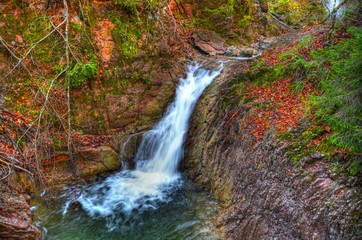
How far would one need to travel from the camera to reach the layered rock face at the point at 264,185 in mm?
3615

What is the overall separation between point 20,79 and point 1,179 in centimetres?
310

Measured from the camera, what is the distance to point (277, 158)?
4.77m

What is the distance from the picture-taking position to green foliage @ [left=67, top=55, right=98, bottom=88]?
7.31 meters

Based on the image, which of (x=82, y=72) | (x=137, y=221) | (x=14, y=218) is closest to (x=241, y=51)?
(x=82, y=72)

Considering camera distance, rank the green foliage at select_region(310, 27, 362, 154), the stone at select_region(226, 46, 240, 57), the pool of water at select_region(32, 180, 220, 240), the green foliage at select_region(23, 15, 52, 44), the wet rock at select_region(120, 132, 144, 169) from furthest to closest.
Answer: the stone at select_region(226, 46, 240, 57) → the wet rock at select_region(120, 132, 144, 169) → the green foliage at select_region(23, 15, 52, 44) → the pool of water at select_region(32, 180, 220, 240) → the green foliage at select_region(310, 27, 362, 154)

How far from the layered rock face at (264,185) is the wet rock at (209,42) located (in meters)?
3.33

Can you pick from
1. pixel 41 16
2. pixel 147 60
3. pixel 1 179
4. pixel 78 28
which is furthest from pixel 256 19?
pixel 1 179

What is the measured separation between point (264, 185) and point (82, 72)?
547cm

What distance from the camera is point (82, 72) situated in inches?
292

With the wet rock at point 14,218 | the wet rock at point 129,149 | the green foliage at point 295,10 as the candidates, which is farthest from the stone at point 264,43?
the wet rock at point 14,218

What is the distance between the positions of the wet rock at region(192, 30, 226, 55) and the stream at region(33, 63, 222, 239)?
2.16 meters

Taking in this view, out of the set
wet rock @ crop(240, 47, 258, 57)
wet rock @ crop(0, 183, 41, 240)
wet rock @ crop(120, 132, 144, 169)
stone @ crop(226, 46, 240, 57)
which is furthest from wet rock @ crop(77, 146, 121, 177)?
wet rock @ crop(240, 47, 258, 57)

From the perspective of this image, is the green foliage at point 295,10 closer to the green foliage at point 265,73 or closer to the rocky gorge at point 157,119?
the rocky gorge at point 157,119

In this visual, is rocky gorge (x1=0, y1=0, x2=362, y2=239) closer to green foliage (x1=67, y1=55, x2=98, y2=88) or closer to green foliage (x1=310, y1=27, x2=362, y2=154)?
green foliage (x1=67, y1=55, x2=98, y2=88)
